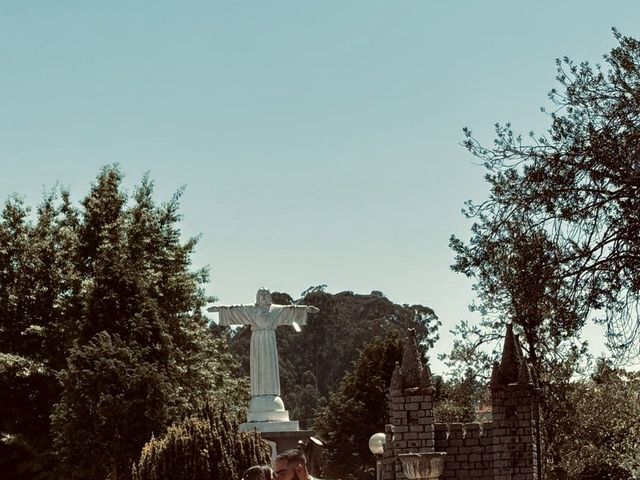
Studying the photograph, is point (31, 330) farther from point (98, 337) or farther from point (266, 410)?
point (266, 410)

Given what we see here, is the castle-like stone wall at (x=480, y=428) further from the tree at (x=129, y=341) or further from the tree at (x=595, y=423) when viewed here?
the tree at (x=129, y=341)

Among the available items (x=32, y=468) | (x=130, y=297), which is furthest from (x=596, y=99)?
(x=32, y=468)

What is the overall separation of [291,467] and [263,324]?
2632 cm

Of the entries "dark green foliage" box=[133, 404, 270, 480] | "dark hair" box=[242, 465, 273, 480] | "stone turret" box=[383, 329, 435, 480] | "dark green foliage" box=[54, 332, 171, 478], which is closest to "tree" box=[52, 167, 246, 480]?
"dark green foliage" box=[54, 332, 171, 478]

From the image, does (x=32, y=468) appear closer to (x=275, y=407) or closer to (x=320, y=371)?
(x=275, y=407)

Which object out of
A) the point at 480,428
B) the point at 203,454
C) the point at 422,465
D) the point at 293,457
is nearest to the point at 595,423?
the point at 480,428

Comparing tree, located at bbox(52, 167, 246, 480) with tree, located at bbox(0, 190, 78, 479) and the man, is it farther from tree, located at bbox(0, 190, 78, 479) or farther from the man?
the man

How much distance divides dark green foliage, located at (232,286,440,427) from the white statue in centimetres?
5982

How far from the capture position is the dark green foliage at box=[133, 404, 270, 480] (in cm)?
2838

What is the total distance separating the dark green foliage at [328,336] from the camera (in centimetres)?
9681

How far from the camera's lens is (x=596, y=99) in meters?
13.9

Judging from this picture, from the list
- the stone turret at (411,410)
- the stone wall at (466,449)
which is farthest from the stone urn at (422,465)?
the stone wall at (466,449)

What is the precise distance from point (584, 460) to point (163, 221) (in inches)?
833

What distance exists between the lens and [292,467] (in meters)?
8.64
